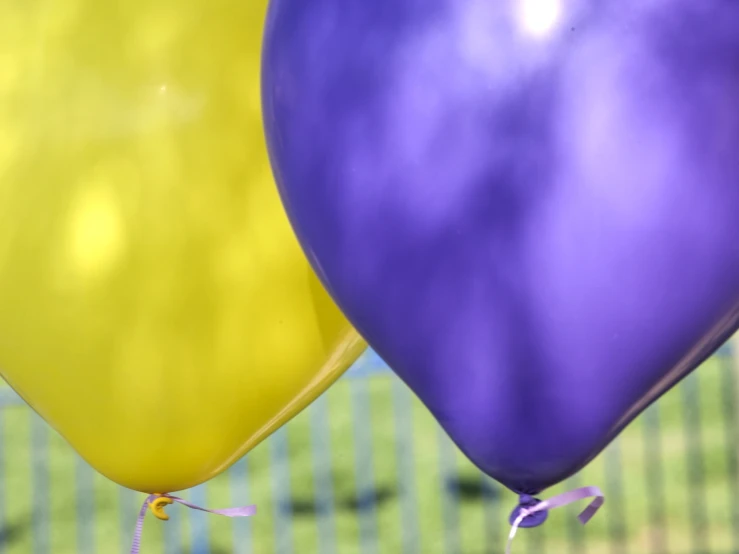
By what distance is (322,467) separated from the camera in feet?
7.07

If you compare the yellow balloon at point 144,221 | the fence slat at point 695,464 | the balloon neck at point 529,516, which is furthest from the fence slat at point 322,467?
the balloon neck at point 529,516

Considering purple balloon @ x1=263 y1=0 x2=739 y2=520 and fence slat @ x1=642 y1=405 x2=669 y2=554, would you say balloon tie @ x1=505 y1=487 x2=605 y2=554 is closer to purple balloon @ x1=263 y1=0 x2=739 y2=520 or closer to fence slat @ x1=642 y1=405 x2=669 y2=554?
purple balloon @ x1=263 y1=0 x2=739 y2=520

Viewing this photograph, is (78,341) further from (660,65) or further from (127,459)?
(660,65)

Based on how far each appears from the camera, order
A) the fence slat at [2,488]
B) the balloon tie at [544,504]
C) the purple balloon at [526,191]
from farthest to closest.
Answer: the fence slat at [2,488]
the balloon tie at [544,504]
the purple balloon at [526,191]

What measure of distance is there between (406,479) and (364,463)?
0.10 metres

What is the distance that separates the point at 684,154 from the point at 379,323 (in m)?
0.22

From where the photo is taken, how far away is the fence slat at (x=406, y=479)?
215 cm

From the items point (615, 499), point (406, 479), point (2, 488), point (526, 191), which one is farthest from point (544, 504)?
point (2, 488)

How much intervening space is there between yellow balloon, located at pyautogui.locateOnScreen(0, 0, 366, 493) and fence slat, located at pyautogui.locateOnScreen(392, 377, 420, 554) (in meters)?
1.41

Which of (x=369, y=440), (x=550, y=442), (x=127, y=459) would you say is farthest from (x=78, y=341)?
(x=369, y=440)

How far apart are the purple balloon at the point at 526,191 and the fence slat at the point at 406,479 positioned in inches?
60.7

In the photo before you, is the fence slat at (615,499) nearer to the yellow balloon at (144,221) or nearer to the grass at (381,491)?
the grass at (381,491)

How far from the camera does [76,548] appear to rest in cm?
213

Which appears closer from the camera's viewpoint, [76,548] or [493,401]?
[493,401]
